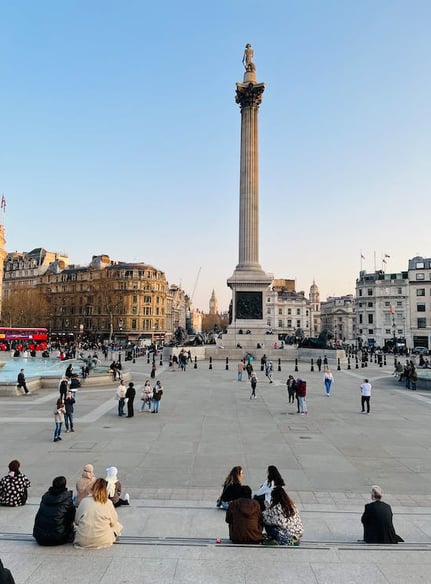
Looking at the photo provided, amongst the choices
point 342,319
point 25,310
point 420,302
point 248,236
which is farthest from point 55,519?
point 342,319

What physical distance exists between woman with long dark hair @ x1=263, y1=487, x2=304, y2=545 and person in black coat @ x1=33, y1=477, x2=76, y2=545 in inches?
115

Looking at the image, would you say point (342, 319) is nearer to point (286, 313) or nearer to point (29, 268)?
point (286, 313)

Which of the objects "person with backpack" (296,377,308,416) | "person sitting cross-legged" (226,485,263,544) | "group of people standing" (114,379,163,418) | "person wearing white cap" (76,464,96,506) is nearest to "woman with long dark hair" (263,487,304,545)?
"person sitting cross-legged" (226,485,263,544)

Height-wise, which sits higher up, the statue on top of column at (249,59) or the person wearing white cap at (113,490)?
the statue on top of column at (249,59)

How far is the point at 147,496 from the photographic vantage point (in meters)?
8.85

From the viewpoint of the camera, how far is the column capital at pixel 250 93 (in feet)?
185

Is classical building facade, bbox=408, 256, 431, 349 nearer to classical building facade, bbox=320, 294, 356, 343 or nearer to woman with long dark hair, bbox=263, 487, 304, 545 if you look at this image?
classical building facade, bbox=320, 294, 356, 343

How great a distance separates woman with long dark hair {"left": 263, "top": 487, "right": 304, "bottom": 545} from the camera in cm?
624

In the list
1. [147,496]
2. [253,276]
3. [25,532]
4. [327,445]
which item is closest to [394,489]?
[327,445]

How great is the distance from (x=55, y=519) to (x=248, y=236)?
49.5 meters

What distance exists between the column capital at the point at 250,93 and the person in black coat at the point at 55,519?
189 feet

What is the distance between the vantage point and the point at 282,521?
248 inches

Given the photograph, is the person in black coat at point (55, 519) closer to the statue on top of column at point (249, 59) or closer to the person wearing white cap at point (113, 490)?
the person wearing white cap at point (113, 490)

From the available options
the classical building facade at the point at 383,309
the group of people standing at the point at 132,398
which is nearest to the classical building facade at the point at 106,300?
the classical building facade at the point at 383,309
